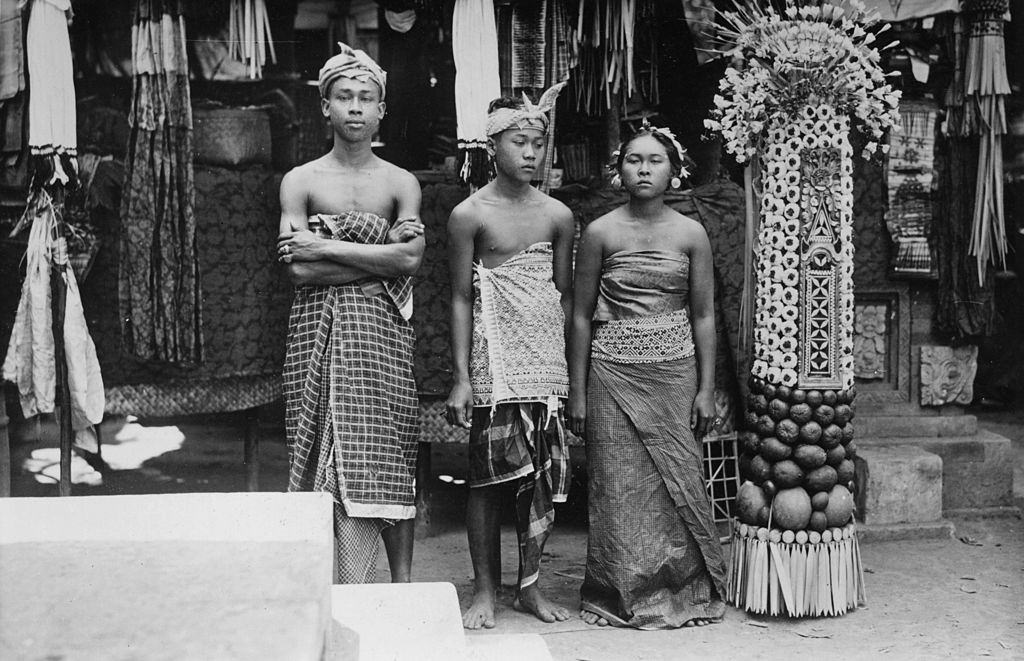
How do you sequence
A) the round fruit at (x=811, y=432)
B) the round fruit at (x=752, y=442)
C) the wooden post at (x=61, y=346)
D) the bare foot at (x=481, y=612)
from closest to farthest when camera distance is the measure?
the bare foot at (x=481, y=612)
the round fruit at (x=811, y=432)
the round fruit at (x=752, y=442)
the wooden post at (x=61, y=346)

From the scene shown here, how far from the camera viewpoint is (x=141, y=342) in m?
5.25

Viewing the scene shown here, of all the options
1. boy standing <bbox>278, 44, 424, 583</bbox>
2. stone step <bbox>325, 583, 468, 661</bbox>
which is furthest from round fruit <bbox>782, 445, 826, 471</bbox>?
stone step <bbox>325, 583, 468, 661</bbox>

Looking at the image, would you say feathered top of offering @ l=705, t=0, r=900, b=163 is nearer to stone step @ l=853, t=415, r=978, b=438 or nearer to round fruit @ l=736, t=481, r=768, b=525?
round fruit @ l=736, t=481, r=768, b=525

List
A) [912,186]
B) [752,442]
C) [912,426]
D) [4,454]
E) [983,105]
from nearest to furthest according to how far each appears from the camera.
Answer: [752,442] < [4,454] < [983,105] < [912,186] < [912,426]

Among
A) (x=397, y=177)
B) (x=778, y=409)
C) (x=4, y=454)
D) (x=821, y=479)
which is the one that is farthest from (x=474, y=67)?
(x=4, y=454)

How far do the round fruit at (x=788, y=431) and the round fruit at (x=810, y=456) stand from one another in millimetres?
55

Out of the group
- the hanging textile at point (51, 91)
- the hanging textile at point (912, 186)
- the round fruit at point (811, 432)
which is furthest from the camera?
the hanging textile at point (912, 186)

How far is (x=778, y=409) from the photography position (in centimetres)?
441

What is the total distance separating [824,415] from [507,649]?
2.81 metres

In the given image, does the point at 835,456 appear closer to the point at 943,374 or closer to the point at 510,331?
the point at 510,331

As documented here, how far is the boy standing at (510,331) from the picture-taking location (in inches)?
167

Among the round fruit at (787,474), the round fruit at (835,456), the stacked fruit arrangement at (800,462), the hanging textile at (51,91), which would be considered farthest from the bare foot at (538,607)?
the hanging textile at (51,91)

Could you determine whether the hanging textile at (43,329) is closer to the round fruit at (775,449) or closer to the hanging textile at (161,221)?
the hanging textile at (161,221)

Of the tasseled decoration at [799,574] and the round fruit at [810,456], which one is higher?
the round fruit at [810,456]
